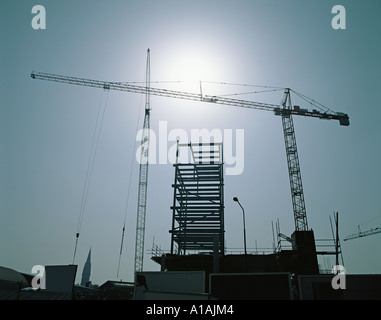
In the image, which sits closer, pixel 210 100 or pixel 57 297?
pixel 57 297

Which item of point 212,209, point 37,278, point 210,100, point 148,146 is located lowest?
point 37,278

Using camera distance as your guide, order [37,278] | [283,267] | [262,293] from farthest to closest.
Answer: [283,267] → [37,278] → [262,293]

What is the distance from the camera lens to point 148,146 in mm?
78875

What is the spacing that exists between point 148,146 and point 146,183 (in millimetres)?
11053

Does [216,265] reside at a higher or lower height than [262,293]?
higher

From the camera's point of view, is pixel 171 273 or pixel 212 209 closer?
pixel 171 273

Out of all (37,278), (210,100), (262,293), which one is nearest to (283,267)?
(262,293)

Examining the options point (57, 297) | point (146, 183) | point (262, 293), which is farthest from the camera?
point (146, 183)

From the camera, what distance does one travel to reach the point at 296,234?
1287 inches
